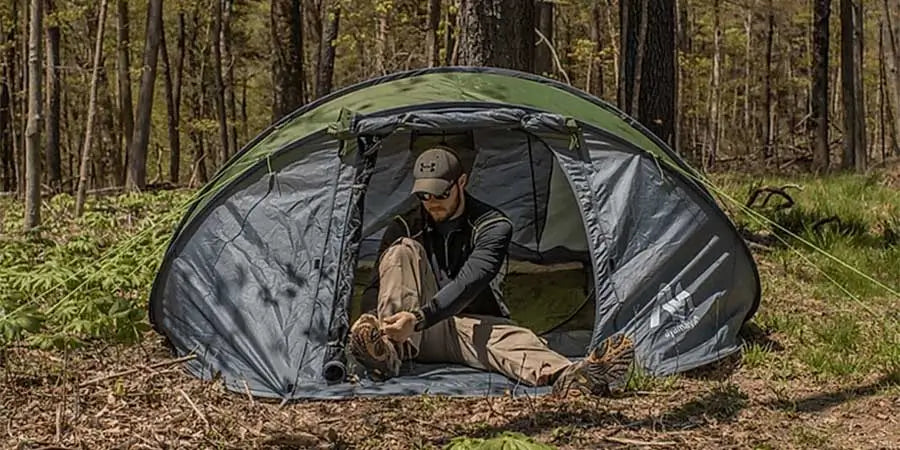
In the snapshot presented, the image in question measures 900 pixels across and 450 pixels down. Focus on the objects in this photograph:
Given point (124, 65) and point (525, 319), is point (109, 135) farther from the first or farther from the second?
point (525, 319)

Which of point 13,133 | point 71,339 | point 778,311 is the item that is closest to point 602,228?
point 778,311

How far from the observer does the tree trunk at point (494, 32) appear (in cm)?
591

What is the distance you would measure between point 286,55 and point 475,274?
26.0ft

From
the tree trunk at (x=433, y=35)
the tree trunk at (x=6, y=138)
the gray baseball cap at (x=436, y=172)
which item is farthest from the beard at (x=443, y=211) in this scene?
the tree trunk at (x=6, y=138)

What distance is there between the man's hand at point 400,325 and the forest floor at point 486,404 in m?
0.28

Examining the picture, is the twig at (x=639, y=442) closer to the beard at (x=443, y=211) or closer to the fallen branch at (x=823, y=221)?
the beard at (x=443, y=211)

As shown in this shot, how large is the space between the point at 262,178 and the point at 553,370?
1.66 m

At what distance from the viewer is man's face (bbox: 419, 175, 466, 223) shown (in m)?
4.12

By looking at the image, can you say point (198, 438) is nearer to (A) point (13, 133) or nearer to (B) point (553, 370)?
(B) point (553, 370)

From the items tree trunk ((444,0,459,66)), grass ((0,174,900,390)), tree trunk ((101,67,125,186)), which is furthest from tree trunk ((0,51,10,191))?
grass ((0,174,900,390))

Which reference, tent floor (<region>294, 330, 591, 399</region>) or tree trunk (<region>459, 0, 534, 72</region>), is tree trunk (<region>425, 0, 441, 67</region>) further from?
tent floor (<region>294, 330, 591, 399</region>)

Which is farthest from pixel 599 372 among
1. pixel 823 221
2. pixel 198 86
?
pixel 198 86

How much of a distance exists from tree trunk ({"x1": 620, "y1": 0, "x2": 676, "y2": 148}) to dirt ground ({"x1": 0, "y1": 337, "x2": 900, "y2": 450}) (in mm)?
3563

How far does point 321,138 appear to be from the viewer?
167 inches
